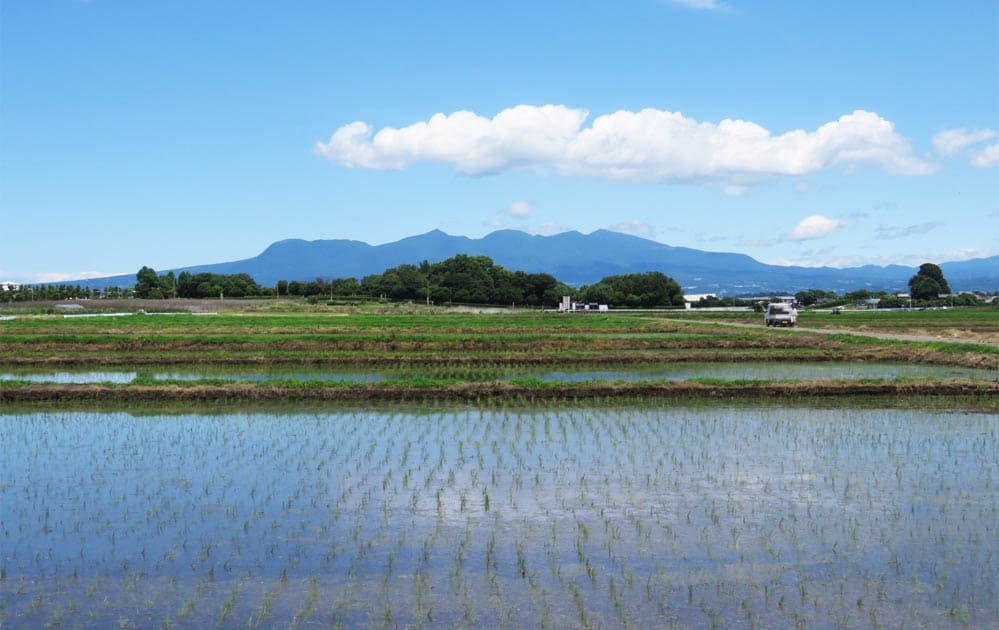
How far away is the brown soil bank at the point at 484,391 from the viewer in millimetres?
18125

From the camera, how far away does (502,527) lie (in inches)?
332

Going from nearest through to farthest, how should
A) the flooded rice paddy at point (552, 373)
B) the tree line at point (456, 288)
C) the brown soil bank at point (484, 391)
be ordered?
the brown soil bank at point (484, 391) → the flooded rice paddy at point (552, 373) → the tree line at point (456, 288)

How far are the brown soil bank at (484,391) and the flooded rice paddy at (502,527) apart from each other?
4.18m

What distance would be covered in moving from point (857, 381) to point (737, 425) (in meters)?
6.32

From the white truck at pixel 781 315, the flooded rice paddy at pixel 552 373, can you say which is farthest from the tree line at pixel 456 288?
the flooded rice paddy at pixel 552 373

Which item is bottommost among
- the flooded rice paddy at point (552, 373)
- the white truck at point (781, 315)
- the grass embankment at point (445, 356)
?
the flooded rice paddy at point (552, 373)

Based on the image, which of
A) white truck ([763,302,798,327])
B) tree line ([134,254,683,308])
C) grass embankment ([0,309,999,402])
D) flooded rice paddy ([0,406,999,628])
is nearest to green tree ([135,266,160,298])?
tree line ([134,254,683,308])

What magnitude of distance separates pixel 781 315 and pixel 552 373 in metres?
28.3

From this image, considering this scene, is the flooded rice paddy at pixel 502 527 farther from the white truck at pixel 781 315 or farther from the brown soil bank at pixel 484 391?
the white truck at pixel 781 315

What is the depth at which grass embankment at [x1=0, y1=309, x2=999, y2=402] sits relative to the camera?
1844cm

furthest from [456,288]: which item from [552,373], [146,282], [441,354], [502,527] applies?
[502,527]

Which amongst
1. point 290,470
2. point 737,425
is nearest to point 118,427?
point 290,470

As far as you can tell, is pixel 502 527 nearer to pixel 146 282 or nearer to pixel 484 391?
pixel 484 391

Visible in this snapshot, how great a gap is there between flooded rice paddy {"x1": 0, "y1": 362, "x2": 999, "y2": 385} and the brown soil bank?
2581 millimetres
